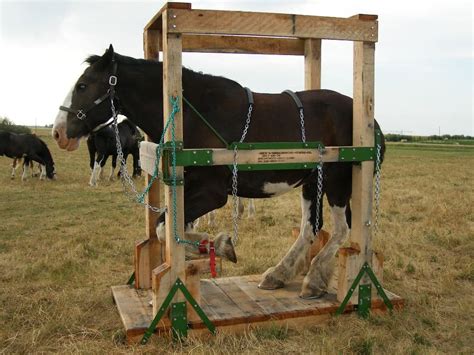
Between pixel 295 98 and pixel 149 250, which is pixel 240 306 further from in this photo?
pixel 295 98

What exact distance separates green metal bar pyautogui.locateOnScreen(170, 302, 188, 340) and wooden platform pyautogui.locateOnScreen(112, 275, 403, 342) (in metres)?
0.07

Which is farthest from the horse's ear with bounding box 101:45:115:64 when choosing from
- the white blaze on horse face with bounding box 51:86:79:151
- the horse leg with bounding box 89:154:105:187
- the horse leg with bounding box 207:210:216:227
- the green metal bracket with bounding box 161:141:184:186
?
the horse leg with bounding box 89:154:105:187

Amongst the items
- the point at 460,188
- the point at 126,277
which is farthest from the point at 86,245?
the point at 460,188

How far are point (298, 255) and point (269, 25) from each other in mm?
2577

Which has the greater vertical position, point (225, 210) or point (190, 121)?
point (190, 121)

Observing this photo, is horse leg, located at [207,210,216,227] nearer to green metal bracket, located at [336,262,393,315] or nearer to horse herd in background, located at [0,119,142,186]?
green metal bracket, located at [336,262,393,315]

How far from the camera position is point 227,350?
396cm

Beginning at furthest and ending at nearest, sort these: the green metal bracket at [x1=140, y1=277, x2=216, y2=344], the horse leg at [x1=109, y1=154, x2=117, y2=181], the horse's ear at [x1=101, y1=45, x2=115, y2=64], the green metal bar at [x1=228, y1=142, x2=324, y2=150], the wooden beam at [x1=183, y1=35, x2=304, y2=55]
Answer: the horse leg at [x1=109, y1=154, x2=117, y2=181] < the wooden beam at [x1=183, y1=35, x2=304, y2=55] < the horse's ear at [x1=101, y1=45, x2=115, y2=64] < the green metal bar at [x1=228, y1=142, x2=324, y2=150] < the green metal bracket at [x1=140, y1=277, x2=216, y2=344]

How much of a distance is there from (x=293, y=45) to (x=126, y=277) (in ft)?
11.5

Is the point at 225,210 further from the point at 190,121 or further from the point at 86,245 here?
the point at 190,121

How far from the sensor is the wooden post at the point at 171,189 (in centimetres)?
388

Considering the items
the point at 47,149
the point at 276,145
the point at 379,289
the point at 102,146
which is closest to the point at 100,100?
the point at 276,145

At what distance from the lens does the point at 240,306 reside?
4.75 meters

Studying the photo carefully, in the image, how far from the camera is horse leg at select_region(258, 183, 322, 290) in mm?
5332
